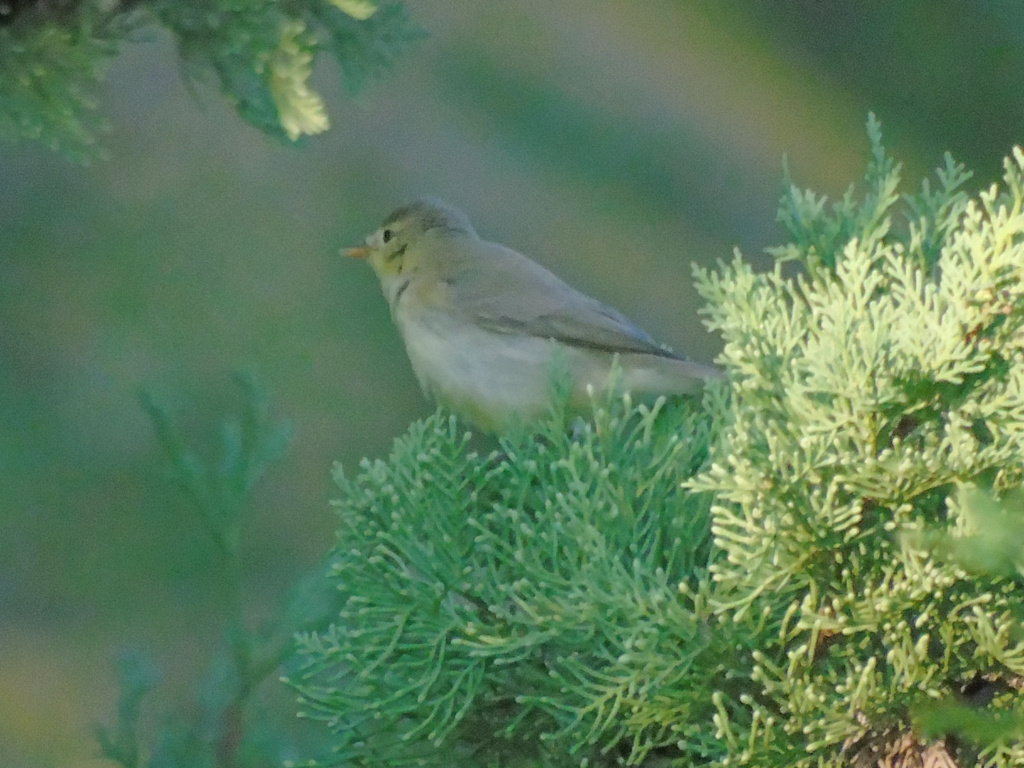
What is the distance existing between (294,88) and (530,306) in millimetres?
587

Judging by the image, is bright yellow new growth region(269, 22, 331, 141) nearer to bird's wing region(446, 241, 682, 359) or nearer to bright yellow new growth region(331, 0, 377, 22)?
bright yellow new growth region(331, 0, 377, 22)

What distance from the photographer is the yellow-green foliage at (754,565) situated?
19.3 inches

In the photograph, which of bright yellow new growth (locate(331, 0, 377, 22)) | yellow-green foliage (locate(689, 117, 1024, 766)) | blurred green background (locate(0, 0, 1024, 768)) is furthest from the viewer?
blurred green background (locate(0, 0, 1024, 768))

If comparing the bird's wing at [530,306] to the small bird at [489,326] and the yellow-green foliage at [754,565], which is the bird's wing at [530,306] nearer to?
the small bird at [489,326]

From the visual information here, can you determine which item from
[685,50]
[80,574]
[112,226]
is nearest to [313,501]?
[80,574]

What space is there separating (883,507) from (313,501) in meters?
1.16

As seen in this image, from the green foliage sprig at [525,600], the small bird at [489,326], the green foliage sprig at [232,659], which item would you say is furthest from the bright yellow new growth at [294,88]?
the green foliage sprig at [232,659]

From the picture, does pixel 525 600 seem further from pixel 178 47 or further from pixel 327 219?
pixel 327 219

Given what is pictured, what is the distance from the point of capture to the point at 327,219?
160 centimetres

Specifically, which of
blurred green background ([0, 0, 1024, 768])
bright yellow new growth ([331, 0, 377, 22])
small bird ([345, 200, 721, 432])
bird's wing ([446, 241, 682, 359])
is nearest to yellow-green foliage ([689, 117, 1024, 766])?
bright yellow new growth ([331, 0, 377, 22])

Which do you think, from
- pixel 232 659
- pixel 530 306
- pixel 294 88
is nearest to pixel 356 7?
pixel 294 88

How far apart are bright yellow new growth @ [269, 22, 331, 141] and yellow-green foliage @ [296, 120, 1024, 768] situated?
231mm

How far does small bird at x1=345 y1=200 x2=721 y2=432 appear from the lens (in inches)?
45.7

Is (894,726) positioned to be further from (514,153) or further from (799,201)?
(514,153)
